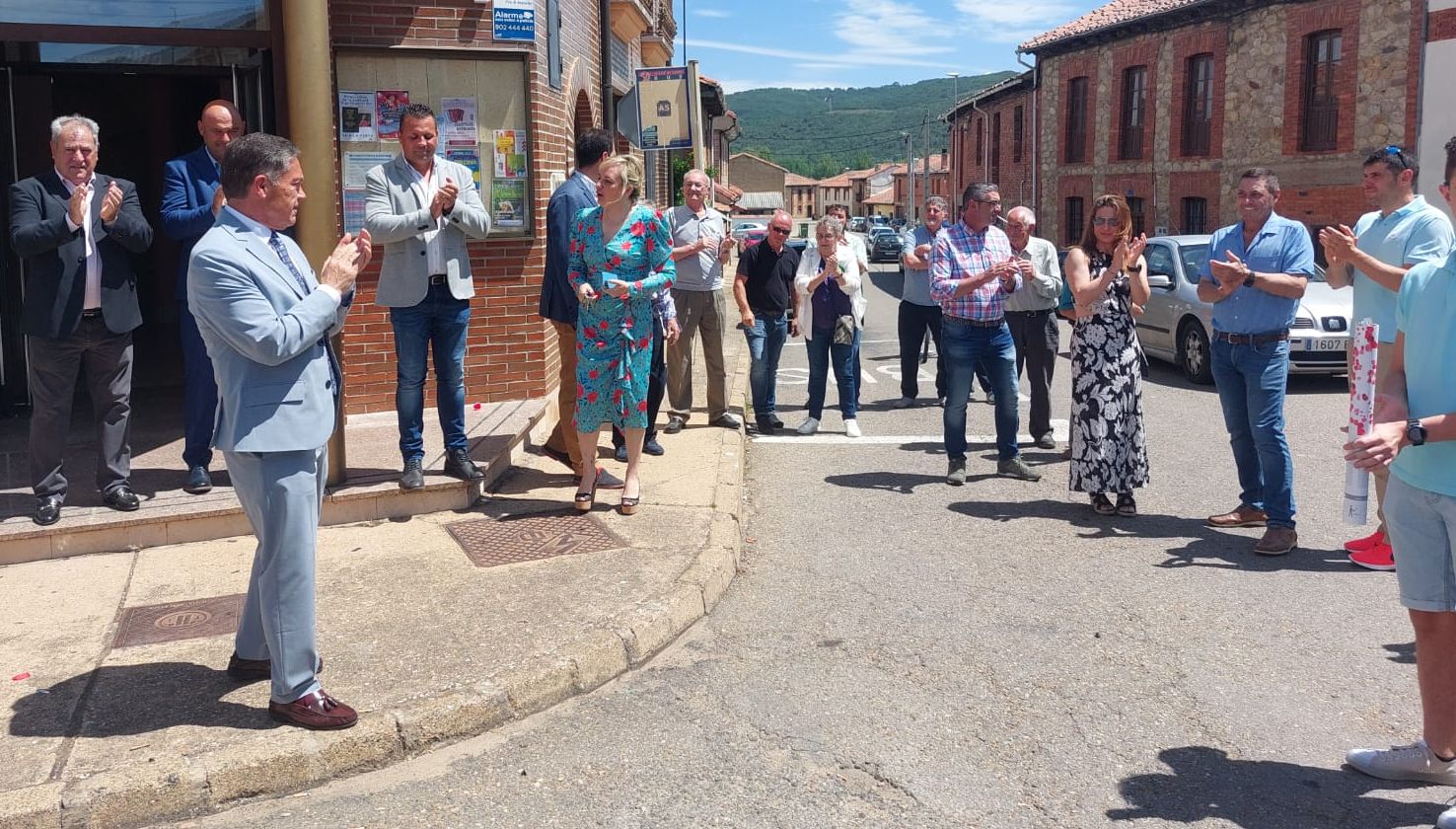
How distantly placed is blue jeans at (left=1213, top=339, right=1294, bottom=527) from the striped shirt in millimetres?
1509

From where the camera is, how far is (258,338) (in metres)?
3.63

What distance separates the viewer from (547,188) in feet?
30.2

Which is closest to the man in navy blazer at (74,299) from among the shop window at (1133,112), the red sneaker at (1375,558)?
the red sneaker at (1375,558)

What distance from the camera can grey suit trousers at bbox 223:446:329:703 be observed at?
3848 millimetres

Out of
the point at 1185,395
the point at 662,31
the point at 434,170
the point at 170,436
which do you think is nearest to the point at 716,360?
the point at 434,170

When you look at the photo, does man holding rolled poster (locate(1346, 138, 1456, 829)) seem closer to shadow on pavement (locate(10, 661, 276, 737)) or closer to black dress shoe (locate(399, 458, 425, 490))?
shadow on pavement (locate(10, 661, 276, 737))

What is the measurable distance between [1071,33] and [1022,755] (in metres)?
36.4

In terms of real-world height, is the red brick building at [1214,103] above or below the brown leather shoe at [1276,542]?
above

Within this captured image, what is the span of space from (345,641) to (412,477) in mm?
1887

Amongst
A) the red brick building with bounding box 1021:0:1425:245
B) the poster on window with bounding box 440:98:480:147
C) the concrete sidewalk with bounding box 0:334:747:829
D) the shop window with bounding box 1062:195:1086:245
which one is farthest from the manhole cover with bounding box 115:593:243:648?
the shop window with bounding box 1062:195:1086:245

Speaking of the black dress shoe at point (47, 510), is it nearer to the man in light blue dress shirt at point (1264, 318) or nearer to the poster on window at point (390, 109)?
the poster on window at point (390, 109)

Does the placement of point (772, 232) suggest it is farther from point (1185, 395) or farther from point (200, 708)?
point (200, 708)

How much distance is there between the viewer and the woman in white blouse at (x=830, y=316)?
10.1m

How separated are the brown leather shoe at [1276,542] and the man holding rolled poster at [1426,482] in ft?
8.82
